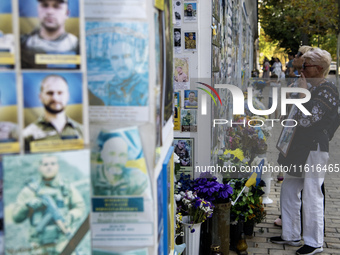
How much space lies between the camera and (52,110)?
1.38 metres

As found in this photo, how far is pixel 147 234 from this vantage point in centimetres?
169

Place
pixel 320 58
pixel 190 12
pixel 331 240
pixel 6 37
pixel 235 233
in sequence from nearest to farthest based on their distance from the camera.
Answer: pixel 6 37
pixel 320 58
pixel 190 12
pixel 235 233
pixel 331 240

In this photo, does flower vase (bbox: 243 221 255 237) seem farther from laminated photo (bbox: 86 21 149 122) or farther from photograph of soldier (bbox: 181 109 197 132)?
laminated photo (bbox: 86 21 149 122)

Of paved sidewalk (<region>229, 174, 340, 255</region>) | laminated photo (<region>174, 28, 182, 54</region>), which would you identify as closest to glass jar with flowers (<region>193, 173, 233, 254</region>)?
paved sidewalk (<region>229, 174, 340, 255</region>)

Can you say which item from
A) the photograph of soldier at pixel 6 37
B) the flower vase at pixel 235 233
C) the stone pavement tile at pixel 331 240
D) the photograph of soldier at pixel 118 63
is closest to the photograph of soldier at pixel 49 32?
the photograph of soldier at pixel 6 37

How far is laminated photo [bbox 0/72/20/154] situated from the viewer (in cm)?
131

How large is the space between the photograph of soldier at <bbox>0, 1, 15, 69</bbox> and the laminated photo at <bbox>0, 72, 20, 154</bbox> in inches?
1.3

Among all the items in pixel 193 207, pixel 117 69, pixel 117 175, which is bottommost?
pixel 193 207

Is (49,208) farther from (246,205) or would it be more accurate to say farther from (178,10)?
(246,205)

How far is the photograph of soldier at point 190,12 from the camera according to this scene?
482 cm

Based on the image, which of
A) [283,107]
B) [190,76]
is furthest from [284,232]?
[190,76]

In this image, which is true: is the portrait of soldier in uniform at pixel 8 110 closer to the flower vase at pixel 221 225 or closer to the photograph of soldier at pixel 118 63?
the photograph of soldier at pixel 118 63

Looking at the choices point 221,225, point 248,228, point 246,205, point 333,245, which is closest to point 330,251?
point 333,245

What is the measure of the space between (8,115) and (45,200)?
26 centimetres
